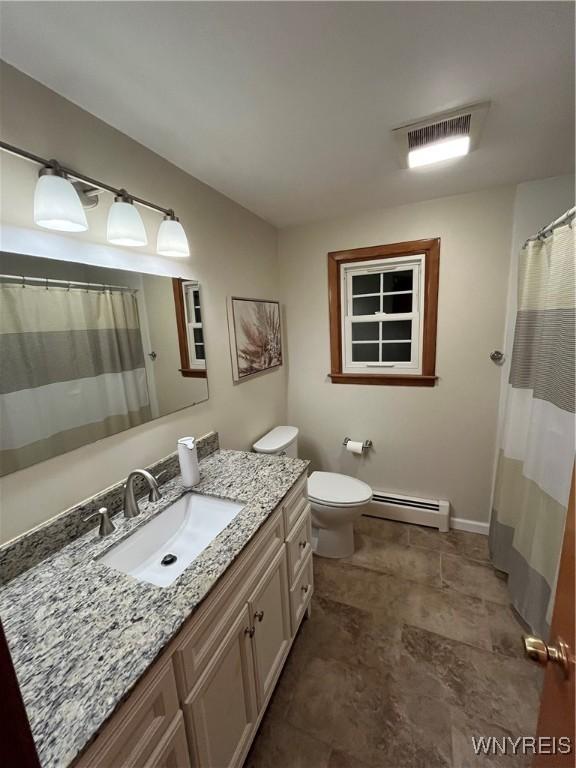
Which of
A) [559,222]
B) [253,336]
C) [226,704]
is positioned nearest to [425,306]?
[559,222]

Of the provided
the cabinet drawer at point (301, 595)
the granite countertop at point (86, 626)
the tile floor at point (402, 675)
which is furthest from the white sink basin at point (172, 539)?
the tile floor at point (402, 675)

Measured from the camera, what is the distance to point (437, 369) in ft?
7.03

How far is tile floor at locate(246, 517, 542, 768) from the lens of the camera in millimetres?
1146

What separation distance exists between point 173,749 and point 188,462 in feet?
2.66

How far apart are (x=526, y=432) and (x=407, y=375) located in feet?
2.55

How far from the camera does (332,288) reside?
230cm

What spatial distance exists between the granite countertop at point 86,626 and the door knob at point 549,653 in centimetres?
74

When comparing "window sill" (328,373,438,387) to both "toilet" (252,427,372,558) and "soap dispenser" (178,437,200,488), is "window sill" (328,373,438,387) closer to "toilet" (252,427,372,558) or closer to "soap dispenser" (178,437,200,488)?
"toilet" (252,427,372,558)

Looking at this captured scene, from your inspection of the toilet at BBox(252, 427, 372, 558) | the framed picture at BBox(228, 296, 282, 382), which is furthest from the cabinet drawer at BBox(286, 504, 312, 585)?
the framed picture at BBox(228, 296, 282, 382)

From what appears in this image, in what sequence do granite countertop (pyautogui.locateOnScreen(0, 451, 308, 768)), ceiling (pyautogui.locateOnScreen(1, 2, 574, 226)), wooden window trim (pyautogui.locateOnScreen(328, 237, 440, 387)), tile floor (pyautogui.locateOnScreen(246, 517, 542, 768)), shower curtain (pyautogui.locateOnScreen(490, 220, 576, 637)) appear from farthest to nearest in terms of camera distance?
wooden window trim (pyautogui.locateOnScreen(328, 237, 440, 387)) < shower curtain (pyautogui.locateOnScreen(490, 220, 576, 637)) < tile floor (pyautogui.locateOnScreen(246, 517, 542, 768)) < ceiling (pyautogui.locateOnScreen(1, 2, 574, 226)) < granite countertop (pyautogui.locateOnScreen(0, 451, 308, 768))

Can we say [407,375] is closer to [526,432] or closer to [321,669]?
[526,432]

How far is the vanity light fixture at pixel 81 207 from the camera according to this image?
904mm

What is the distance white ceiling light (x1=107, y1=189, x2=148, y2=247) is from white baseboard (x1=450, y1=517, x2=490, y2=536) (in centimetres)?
263

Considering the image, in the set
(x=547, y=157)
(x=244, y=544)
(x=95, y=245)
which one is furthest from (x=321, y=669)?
(x=547, y=157)
